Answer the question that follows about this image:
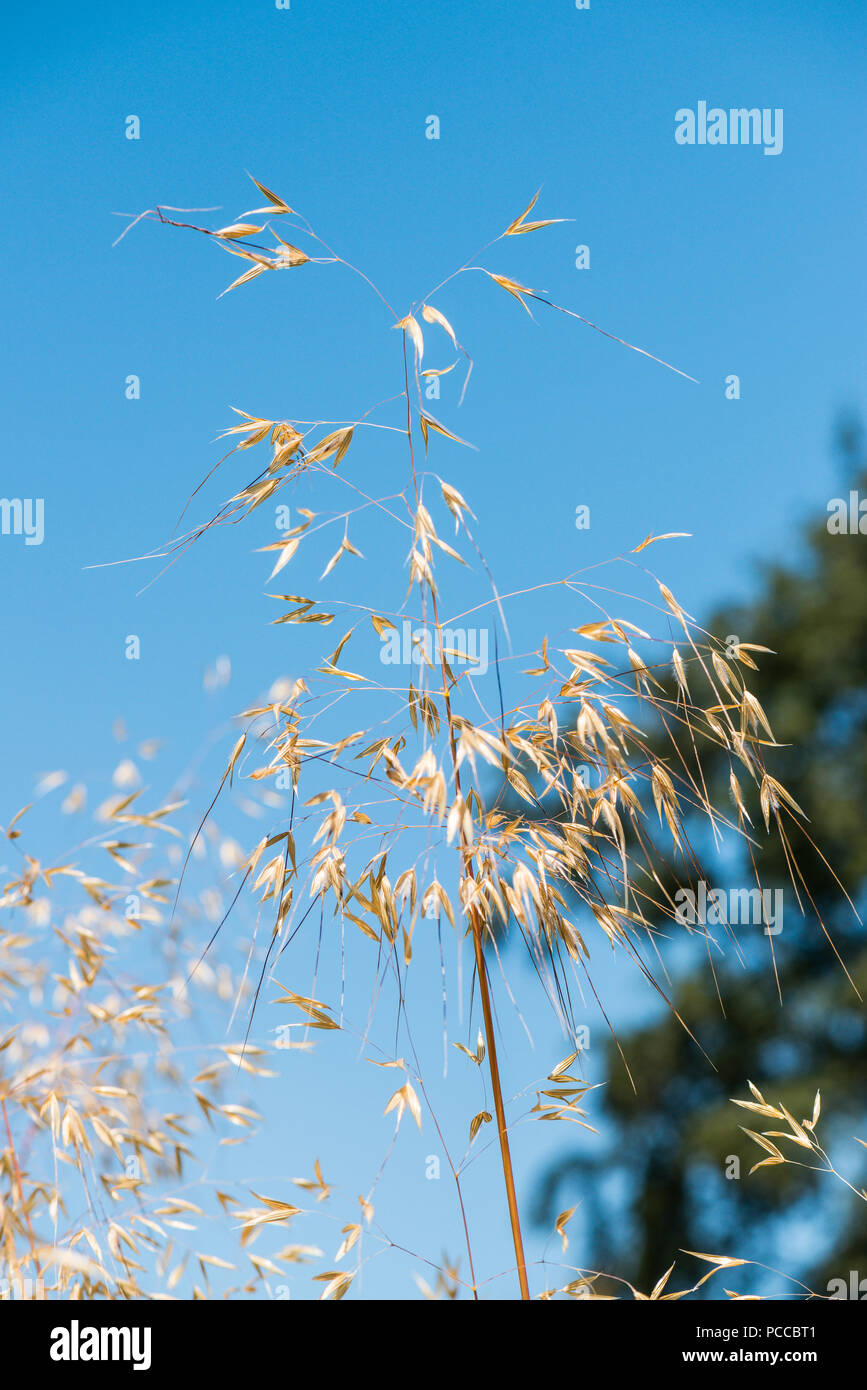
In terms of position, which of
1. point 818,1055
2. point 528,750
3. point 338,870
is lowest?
point 818,1055

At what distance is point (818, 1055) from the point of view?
4742 millimetres

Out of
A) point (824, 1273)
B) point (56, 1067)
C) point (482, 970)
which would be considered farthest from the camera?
point (824, 1273)

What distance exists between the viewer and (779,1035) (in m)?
4.84

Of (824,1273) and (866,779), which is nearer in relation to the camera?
(824,1273)

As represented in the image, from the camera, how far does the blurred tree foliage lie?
4344 mm

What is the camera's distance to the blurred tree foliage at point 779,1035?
4344 mm

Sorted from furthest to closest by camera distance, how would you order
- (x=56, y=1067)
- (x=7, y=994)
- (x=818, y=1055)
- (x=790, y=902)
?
(x=790, y=902), (x=818, y=1055), (x=7, y=994), (x=56, y=1067)

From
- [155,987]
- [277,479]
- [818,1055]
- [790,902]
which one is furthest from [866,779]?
[277,479]

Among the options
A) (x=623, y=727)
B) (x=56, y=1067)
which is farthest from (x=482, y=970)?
(x=56, y=1067)

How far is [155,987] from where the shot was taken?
1.65 meters

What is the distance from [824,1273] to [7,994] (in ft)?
13.1
